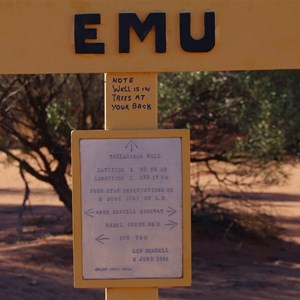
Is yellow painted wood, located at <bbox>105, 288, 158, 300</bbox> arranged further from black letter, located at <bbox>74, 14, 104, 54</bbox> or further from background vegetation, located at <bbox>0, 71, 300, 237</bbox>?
background vegetation, located at <bbox>0, 71, 300, 237</bbox>

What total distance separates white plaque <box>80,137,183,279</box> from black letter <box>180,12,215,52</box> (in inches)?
25.4

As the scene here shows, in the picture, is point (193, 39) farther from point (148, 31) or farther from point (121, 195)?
point (121, 195)

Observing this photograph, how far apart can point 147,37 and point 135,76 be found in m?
0.28

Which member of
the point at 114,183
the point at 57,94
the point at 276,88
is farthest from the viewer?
the point at 57,94

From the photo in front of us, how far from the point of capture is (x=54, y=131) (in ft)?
41.8

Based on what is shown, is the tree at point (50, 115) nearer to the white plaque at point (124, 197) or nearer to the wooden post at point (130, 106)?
the wooden post at point (130, 106)

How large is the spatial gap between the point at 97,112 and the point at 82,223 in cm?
727

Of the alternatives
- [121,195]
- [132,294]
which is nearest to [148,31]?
[121,195]

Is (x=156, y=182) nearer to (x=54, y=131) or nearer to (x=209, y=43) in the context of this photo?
(x=209, y=43)

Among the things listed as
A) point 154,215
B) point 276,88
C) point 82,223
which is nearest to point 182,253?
point 154,215

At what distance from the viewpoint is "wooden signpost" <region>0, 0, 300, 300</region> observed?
5707 mm

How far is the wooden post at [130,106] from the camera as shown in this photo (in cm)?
582

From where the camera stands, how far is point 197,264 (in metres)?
12.2

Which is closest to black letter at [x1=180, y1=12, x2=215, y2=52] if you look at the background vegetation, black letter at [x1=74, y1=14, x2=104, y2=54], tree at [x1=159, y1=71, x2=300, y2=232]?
black letter at [x1=74, y1=14, x2=104, y2=54]
